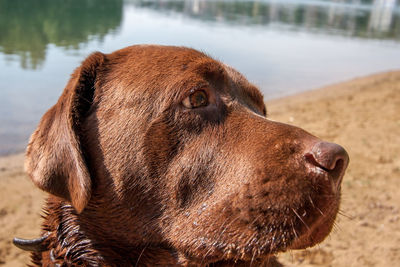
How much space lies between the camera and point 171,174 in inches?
98.2

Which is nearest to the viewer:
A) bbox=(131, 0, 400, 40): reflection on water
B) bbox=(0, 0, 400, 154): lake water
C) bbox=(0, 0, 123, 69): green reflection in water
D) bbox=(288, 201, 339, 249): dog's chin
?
bbox=(288, 201, 339, 249): dog's chin

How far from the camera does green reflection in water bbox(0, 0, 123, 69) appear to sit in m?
17.3

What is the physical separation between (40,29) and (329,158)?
76.9 feet

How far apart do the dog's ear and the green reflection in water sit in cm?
1284

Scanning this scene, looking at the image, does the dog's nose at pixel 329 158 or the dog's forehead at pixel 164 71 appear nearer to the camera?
the dog's nose at pixel 329 158

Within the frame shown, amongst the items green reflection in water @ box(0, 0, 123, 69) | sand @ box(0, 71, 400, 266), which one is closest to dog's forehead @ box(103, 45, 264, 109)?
sand @ box(0, 71, 400, 266)

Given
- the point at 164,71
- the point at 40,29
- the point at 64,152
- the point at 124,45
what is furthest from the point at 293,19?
the point at 64,152

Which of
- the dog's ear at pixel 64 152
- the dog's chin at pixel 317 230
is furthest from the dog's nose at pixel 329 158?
the dog's ear at pixel 64 152

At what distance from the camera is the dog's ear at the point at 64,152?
7.91 feet

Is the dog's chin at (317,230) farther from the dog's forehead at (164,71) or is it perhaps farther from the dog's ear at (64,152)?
the dog's ear at (64,152)

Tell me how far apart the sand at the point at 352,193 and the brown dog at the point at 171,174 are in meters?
0.82

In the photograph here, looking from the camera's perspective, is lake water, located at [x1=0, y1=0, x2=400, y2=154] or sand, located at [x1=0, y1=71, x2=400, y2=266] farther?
lake water, located at [x1=0, y1=0, x2=400, y2=154]

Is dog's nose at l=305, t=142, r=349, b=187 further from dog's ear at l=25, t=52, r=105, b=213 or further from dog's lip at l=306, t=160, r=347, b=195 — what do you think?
dog's ear at l=25, t=52, r=105, b=213

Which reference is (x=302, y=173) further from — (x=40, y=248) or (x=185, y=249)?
(x=40, y=248)
